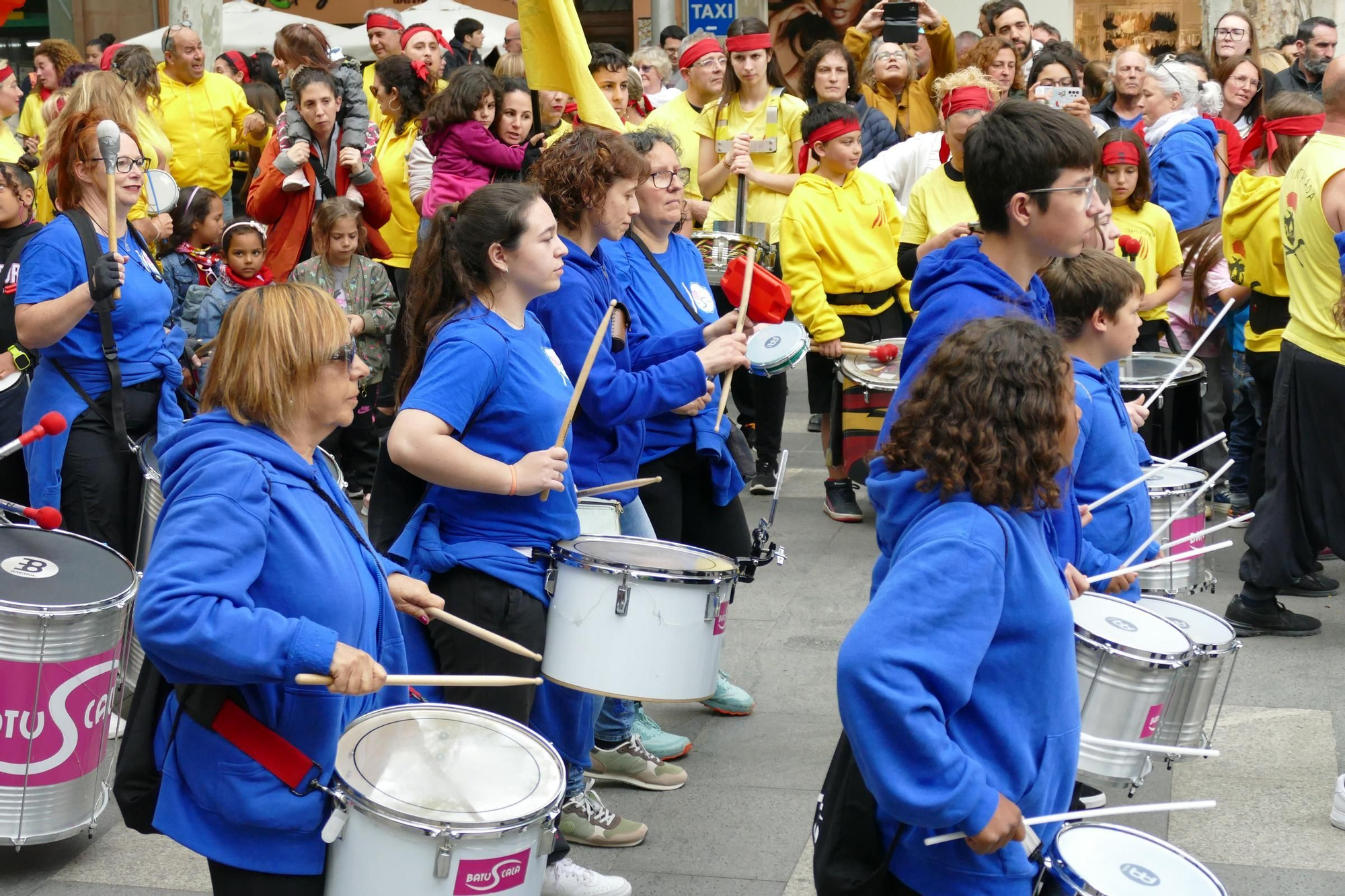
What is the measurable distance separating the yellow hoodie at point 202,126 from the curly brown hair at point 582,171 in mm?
6967

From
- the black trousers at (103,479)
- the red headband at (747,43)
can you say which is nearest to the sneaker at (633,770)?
the black trousers at (103,479)

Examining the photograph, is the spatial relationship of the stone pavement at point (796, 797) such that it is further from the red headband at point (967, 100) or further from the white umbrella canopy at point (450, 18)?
the white umbrella canopy at point (450, 18)

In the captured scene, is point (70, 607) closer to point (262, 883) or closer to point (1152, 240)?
point (262, 883)

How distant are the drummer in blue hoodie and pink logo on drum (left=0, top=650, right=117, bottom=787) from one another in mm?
1294

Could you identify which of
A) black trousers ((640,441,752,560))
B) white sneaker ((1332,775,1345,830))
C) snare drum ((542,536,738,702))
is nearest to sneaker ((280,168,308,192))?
black trousers ((640,441,752,560))

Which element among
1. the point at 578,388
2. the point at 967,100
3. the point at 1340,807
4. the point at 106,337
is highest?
the point at 967,100

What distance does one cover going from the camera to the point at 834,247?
735cm

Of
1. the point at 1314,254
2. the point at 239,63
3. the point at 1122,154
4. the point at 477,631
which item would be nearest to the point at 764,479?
the point at 1122,154

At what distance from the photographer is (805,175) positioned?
744 cm

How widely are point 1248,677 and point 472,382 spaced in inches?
134

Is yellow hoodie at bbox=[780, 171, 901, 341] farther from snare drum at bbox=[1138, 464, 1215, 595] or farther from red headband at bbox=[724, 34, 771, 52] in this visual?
snare drum at bbox=[1138, 464, 1215, 595]

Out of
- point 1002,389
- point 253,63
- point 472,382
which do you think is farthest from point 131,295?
point 253,63

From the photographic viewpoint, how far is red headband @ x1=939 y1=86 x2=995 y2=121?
24.3 ft

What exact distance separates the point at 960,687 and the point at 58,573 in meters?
2.56
